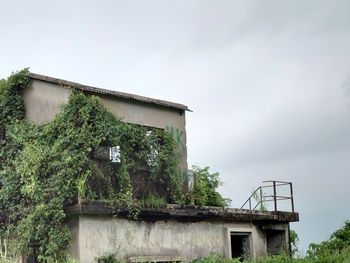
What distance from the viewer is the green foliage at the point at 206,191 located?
796 inches

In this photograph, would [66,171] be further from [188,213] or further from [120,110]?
[188,213]

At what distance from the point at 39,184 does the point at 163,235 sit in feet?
12.8

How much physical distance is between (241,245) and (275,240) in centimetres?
133

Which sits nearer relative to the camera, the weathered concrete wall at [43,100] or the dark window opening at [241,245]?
the weathered concrete wall at [43,100]

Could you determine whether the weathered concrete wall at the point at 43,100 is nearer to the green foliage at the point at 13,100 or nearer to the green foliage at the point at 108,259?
the green foliage at the point at 13,100

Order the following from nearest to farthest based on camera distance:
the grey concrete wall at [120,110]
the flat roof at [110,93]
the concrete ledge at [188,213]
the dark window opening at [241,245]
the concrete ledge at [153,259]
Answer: the concrete ledge at [188,213] → the concrete ledge at [153,259] → the flat roof at [110,93] → the grey concrete wall at [120,110] → the dark window opening at [241,245]

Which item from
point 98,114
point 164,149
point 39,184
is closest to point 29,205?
point 39,184

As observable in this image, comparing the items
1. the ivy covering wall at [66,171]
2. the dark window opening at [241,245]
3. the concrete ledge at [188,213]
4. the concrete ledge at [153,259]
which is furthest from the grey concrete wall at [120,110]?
the concrete ledge at [153,259]

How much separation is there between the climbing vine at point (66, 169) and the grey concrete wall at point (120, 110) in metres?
0.56

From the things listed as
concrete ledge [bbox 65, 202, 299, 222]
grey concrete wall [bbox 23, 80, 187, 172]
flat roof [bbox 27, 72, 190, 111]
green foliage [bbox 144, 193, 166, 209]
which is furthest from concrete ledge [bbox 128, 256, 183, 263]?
flat roof [bbox 27, 72, 190, 111]

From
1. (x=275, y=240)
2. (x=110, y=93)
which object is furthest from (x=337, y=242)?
(x=110, y=93)

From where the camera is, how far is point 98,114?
57.1 ft

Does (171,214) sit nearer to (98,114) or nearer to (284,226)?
(98,114)

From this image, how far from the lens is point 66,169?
54.2 ft
